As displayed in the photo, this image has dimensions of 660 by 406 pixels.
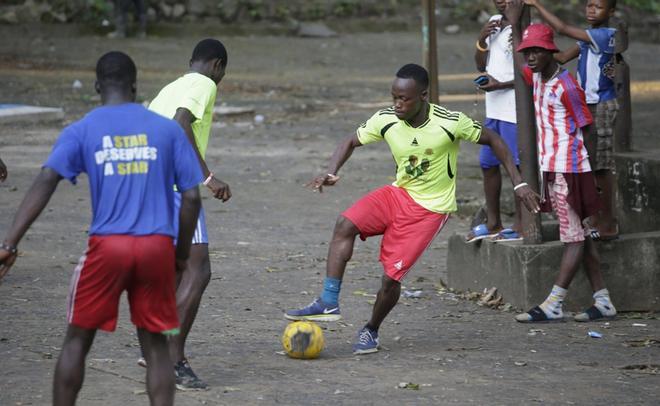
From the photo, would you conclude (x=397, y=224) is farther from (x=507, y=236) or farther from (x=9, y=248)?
(x=9, y=248)

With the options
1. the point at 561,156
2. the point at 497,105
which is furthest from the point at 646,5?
the point at 561,156

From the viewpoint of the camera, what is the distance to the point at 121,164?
4957 millimetres

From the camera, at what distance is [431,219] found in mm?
7148

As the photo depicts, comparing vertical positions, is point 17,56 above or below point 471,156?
above

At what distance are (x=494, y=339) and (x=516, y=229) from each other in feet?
5.28

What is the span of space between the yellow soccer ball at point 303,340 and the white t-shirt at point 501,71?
9.57 ft

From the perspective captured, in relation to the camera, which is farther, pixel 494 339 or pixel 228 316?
pixel 228 316

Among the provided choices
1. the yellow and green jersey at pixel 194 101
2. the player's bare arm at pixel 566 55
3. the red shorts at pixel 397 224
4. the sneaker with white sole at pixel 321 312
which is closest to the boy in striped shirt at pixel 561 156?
the player's bare arm at pixel 566 55

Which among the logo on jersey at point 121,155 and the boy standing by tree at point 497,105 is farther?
the boy standing by tree at point 497,105

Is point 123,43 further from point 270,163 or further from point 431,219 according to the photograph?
point 431,219

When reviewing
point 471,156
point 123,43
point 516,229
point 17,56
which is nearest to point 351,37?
point 123,43

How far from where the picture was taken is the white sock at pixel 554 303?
306 inches

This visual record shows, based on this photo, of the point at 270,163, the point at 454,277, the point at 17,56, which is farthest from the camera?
the point at 17,56

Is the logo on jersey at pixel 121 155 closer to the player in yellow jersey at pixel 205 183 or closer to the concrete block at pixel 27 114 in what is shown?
the player in yellow jersey at pixel 205 183
